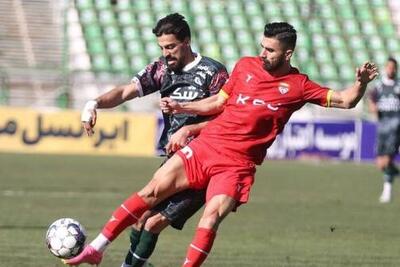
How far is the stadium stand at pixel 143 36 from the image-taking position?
3100 centimetres

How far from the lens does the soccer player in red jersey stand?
8.31m

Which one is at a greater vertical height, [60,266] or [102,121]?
[60,266]

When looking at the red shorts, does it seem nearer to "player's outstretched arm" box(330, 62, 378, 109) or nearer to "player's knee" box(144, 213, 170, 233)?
"player's knee" box(144, 213, 170, 233)

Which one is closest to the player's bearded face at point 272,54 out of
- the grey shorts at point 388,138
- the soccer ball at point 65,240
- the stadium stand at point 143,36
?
the soccer ball at point 65,240

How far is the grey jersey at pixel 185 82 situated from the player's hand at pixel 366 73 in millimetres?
1268

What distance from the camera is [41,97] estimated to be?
30281mm

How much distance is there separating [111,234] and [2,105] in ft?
70.5

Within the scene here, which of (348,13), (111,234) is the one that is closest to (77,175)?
(111,234)

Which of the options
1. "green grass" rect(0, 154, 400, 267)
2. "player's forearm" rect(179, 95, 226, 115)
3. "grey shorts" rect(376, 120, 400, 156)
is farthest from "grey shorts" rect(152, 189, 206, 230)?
"grey shorts" rect(376, 120, 400, 156)

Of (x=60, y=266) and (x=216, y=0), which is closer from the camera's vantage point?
(x=60, y=266)

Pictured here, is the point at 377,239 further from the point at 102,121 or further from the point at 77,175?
the point at 102,121

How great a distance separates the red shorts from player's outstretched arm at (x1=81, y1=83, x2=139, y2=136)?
28.6 inches

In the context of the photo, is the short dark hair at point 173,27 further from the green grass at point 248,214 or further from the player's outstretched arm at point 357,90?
the green grass at point 248,214

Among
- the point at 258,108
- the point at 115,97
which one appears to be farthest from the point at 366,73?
the point at 115,97
